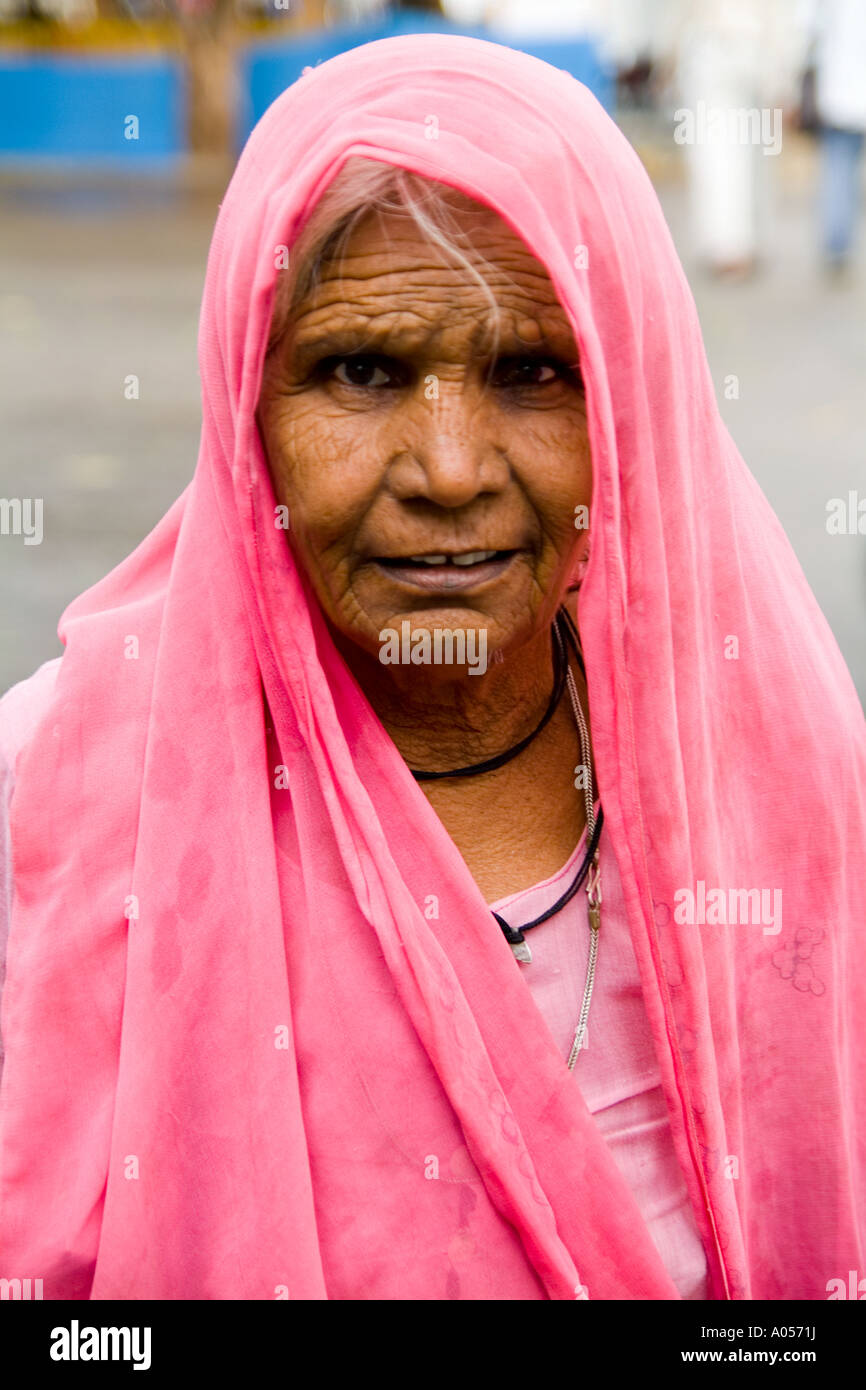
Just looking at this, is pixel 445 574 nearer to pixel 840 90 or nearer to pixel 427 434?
pixel 427 434

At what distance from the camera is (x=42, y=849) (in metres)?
1.84

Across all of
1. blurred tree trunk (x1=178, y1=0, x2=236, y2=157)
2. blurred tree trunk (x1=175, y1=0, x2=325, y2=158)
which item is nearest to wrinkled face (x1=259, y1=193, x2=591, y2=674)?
blurred tree trunk (x1=175, y1=0, x2=325, y2=158)

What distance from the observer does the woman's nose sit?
1.65 m

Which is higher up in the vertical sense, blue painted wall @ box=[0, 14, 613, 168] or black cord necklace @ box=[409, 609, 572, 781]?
blue painted wall @ box=[0, 14, 613, 168]

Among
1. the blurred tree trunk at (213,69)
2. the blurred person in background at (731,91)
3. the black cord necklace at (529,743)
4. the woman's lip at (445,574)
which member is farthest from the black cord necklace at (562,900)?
the blurred tree trunk at (213,69)

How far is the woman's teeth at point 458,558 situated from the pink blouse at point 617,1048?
0.42 m

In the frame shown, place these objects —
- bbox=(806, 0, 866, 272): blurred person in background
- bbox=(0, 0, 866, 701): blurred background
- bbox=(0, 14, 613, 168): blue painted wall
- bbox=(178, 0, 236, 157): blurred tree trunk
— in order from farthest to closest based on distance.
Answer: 1. bbox=(178, 0, 236, 157): blurred tree trunk
2. bbox=(0, 14, 613, 168): blue painted wall
3. bbox=(806, 0, 866, 272): blurred person in background
4. bbox=(0, 0, 866, 701): blurred background

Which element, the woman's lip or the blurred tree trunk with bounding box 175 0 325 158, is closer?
the woman's lip

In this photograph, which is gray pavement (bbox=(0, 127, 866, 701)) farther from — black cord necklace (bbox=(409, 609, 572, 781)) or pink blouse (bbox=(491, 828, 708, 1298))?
pink blouse (bbox=(491, 828, 708, 1298))

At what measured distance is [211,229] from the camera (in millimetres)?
12172

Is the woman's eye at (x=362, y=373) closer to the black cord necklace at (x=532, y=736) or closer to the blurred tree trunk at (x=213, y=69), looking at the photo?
the black cord necklace at (x=532, y=736)

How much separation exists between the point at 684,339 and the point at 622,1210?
964mm

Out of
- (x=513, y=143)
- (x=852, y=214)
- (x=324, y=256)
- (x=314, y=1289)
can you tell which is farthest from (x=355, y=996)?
(x=852, y=214)

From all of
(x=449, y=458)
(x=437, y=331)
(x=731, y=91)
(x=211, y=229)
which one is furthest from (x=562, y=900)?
(x=211, y=229)
